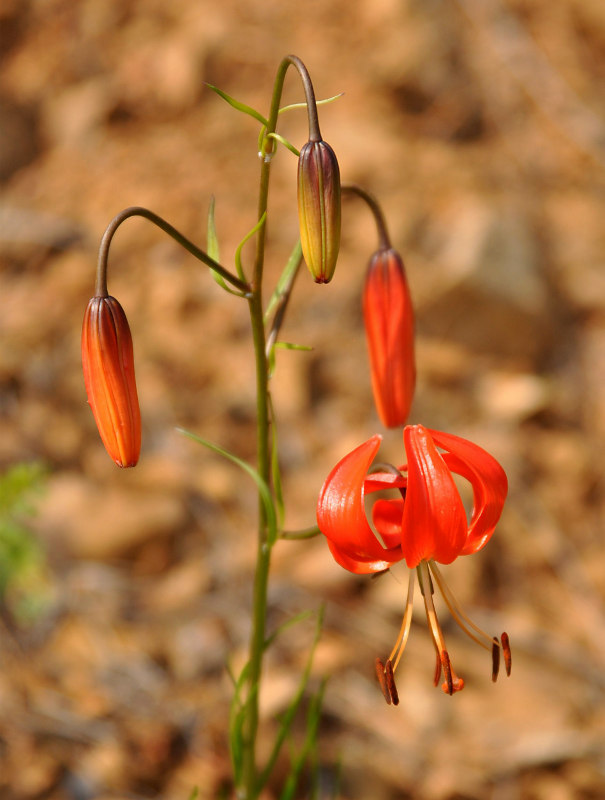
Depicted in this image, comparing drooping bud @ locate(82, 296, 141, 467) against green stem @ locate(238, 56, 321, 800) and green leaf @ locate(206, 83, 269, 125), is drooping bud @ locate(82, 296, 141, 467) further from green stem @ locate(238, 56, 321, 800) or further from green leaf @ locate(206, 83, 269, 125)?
green leaf @ locate(206, 83, 269, 125)

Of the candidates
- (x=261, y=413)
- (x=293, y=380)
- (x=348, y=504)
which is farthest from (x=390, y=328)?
(x=293, y=380)

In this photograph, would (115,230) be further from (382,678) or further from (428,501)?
(382,678)

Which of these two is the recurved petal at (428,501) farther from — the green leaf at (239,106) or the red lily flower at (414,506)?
the green leaf at (239,106)

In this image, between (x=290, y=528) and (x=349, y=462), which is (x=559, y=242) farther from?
(x=349, y=462)

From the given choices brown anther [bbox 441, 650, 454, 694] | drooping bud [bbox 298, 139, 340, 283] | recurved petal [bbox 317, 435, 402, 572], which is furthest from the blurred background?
drooping bud [bbox 298, 139, 340, 283]

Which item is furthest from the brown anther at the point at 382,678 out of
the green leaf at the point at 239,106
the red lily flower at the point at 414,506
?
the green leaf at the point at 239,106

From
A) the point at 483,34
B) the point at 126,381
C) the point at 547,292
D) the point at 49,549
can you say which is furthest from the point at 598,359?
the point at 126,381
